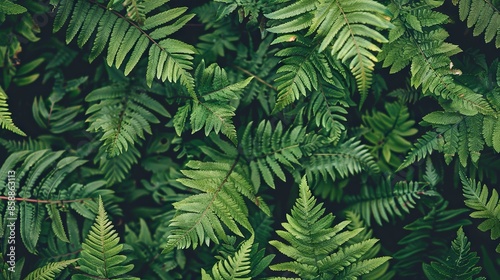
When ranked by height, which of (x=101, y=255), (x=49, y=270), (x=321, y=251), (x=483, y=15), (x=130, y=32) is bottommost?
(x=49, y=270)

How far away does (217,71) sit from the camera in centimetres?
223

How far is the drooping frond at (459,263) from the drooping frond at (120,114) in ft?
5.30

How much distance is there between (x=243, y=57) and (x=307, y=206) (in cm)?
99

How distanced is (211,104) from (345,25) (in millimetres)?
765

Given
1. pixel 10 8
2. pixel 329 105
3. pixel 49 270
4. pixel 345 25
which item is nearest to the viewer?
pixel 345 25

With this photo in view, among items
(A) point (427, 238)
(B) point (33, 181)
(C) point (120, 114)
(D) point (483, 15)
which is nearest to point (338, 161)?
(A) point (427, 238)

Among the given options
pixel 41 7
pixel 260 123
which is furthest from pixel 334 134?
pixel 41 7

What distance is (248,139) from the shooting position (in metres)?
2.42

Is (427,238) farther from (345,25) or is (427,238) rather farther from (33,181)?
(33,181)

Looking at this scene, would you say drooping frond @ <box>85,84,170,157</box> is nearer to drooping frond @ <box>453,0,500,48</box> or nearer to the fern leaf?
the fern leaf

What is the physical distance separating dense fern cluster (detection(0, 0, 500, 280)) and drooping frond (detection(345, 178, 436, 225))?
12 millimetres

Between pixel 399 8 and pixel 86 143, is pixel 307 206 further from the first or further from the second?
pixel 86 143

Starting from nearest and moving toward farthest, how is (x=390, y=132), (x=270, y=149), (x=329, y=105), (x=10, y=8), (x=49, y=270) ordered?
1. (x=49, y=270)
2. (x=10, y=8)
3. (x=329, y=105)
4. (x=270, y=149)
5. (x=390, y=132)

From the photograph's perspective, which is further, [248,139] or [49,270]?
[248,139]
